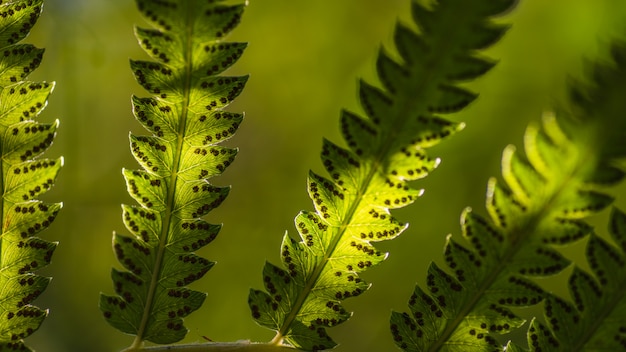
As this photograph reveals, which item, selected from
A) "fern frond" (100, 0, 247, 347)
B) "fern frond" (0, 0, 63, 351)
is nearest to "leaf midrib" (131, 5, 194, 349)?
"fern frond" (100, 0, 247, 347)

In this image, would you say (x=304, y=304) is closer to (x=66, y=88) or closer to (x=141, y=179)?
(x=141, y=179)

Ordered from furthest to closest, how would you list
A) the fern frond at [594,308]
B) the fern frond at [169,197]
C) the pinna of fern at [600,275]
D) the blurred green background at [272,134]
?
the blurred green background at [272,134] < the fern frond at [169,197] < the fern frond at [594,308] < the pinna of fern at [600,275]

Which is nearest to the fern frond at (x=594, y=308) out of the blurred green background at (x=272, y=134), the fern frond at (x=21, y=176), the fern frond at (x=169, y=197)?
the fern frond at (x=169, y=197)

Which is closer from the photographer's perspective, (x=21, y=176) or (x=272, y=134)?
(x=21, y=176)

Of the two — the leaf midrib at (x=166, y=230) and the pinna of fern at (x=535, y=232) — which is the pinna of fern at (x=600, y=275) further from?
the leaf midrib at (x=166, y=230)

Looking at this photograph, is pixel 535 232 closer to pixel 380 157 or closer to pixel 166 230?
pixel 380 157

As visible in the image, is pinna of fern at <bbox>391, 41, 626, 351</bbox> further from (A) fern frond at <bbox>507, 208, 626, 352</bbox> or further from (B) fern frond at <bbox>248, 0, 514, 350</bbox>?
(B) fern frond at <bbox>248, 0, 514, 350</bbox>

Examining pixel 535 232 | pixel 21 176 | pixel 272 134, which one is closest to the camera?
pixel 535 232

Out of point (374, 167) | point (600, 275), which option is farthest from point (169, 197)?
point (600, 275)
